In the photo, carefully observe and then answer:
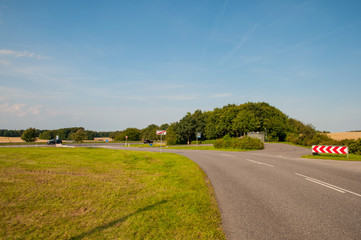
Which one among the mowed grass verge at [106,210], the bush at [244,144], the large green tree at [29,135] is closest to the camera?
the mowed grass verge at [106,210]

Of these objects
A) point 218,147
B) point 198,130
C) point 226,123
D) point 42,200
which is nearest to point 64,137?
point 198,130

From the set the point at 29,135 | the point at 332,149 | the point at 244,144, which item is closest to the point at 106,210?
the point at 332,149

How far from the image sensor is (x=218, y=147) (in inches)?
1578

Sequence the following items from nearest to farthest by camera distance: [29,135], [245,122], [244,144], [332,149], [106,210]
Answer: [106,210] < [332,149] < [244,144] < [245,122] < [29,135]

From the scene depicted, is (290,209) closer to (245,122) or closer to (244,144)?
(244,144)

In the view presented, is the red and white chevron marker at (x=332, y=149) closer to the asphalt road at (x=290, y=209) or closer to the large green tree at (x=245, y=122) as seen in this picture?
the asphalt road at (x=290, y=209)

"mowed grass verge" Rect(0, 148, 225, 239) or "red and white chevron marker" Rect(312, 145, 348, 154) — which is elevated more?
"red and white chevron marker" Rect(312, 145, 348, 154)

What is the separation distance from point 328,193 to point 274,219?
11.7 ft

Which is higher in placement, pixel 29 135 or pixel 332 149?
pixel 29 135

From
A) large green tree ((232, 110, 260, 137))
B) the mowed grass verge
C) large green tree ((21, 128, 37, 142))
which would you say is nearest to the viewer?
the mowed grass verge

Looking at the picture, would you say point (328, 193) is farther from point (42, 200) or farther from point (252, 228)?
point (42, 200)

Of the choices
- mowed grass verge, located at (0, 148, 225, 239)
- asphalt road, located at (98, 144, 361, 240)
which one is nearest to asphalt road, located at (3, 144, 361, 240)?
asphalt road, located at (98, 144, 361, 240)

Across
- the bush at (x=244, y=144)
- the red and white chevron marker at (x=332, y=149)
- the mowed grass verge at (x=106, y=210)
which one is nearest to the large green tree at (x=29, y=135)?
the bush at (x=244, y=144)

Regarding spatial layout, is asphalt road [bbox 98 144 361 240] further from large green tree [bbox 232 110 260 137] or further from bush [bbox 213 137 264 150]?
large green tree [bbox 232 110 260 137]
